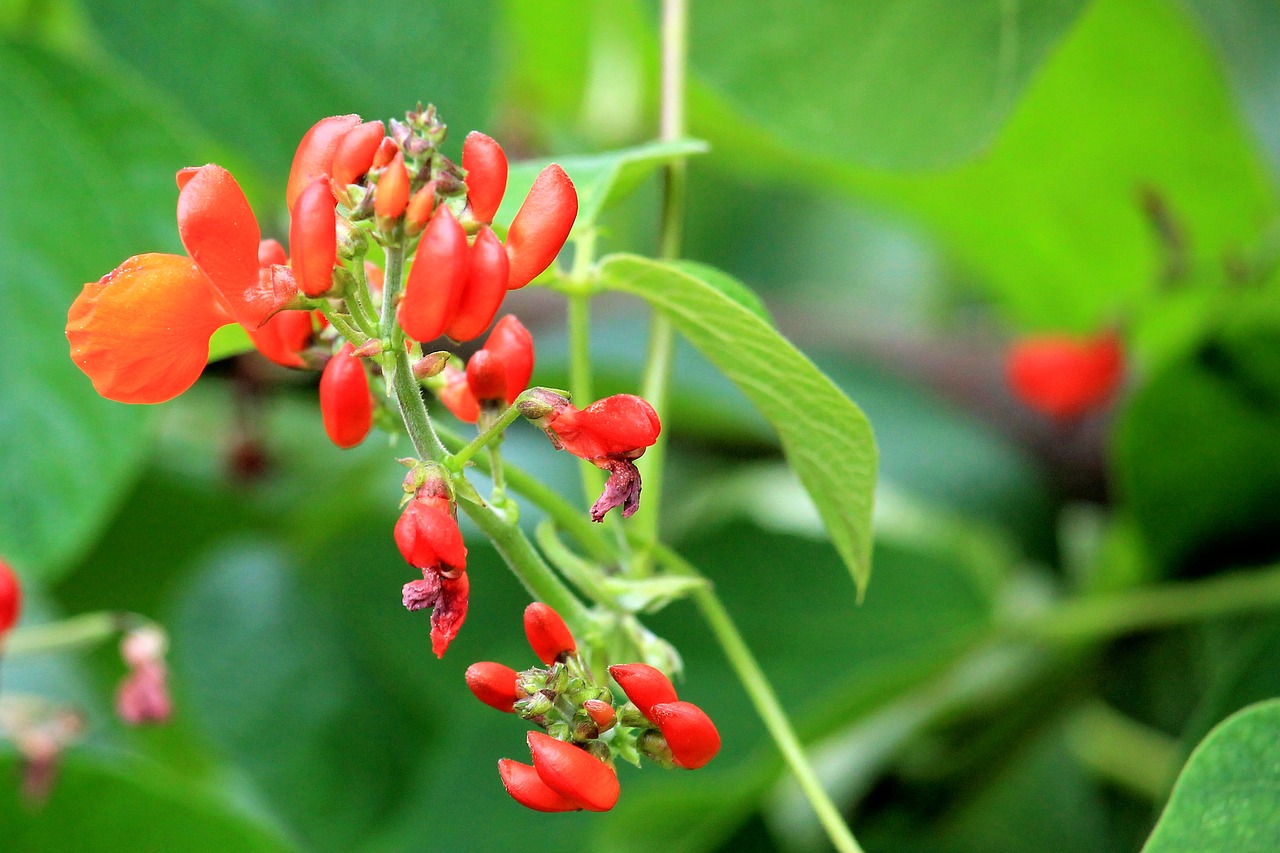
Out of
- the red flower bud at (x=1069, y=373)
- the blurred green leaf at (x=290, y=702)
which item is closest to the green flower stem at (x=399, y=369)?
the blurred green leaf at (x=290, y=702)

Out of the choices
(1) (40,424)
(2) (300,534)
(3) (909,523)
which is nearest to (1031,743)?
(3) (909,523)

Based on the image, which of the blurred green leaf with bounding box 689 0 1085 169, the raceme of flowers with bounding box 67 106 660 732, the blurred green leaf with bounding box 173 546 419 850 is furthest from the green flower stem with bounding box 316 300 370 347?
the blurred green leaf with bounding box 173 546 419 850

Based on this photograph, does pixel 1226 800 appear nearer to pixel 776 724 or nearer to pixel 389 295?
pixel 776 724

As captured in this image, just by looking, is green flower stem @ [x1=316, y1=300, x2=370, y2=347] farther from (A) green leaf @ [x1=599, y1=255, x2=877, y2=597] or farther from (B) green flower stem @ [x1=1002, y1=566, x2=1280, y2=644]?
(B) green flower stem @ [x1=1002, y1=566, x2=1280, y2=644]

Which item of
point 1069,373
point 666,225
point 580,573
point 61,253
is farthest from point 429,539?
point 1069,373

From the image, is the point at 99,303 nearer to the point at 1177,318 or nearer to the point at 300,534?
the point at 300,534

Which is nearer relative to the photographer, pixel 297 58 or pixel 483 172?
pixel 483 172
